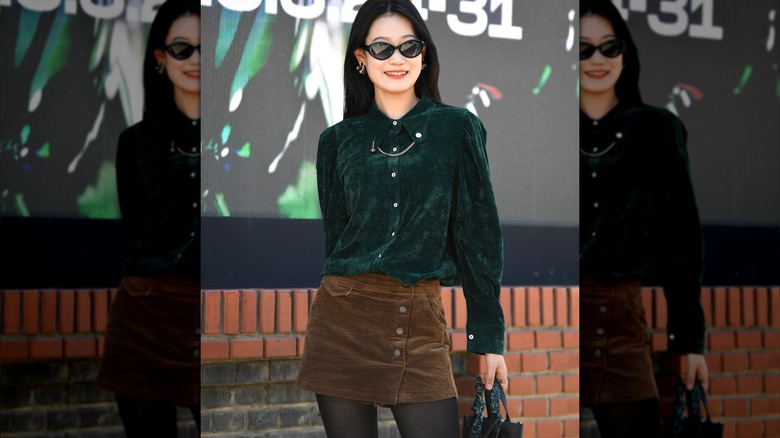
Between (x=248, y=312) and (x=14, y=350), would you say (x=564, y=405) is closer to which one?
(x=248, y=312)

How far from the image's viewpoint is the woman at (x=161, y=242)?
364cm

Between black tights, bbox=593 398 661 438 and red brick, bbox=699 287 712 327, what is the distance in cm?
38

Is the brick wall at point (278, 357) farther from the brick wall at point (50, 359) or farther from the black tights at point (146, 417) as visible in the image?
the brick wall at point (50, 359)

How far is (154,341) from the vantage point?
367 centimetres

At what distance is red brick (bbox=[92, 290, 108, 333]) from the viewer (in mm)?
3635

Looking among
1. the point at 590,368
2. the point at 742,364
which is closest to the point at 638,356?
the point at 590,368

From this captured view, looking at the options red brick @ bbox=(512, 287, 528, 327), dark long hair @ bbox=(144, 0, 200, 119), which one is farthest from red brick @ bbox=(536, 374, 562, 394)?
dark long hair @ bbox=(144, 0, 200, 119)

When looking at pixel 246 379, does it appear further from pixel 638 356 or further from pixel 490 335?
pixel 638 356

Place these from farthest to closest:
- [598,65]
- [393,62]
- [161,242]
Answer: [598,65] < [161,242] < [393,62]

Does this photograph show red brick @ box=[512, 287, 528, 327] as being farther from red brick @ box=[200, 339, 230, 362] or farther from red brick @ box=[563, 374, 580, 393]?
red brick @ box=[200, 339, 230, 362]

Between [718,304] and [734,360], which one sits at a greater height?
[718,304]

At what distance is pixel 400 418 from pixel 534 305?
1102 millimetres

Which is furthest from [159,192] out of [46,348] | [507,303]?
[507,303]

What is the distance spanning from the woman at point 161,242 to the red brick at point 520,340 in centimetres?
122
